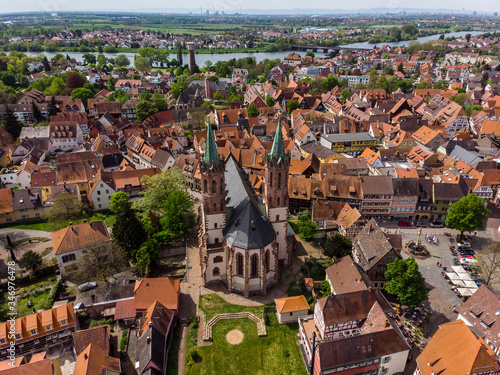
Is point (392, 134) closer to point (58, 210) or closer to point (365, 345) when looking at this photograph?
point (365, 345)

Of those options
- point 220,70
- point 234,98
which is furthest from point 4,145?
point 220,70

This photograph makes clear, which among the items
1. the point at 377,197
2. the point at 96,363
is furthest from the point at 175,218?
the point at 377,197

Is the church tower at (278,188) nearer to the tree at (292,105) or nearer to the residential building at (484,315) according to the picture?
the residential building at (484,315)

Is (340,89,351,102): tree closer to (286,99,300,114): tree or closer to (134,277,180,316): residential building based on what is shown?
(286,99,300,114): tree

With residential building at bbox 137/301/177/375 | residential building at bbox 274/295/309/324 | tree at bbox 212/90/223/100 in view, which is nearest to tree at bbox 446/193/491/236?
residential building at bbox 274/295/309/324

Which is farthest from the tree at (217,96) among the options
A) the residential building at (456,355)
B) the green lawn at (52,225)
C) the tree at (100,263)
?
the residential building at (456,355)

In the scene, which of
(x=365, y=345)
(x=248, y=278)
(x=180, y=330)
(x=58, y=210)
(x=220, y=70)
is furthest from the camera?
(x=220, y=70)
